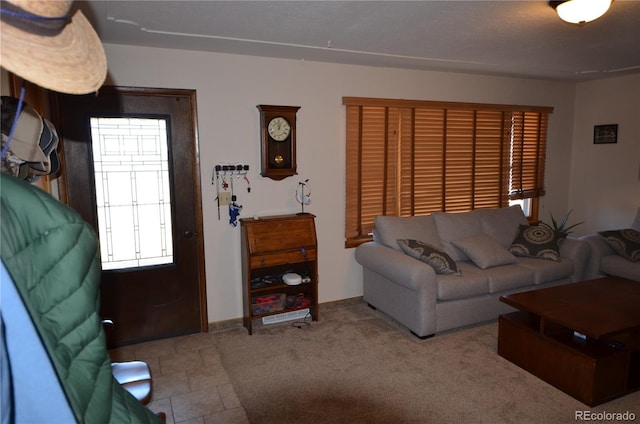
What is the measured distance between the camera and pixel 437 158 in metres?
4.65

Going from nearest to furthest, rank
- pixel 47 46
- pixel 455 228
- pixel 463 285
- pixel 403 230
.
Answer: pixel 47 46, pixel 463 285, pixel 403 230, pixel 455 228

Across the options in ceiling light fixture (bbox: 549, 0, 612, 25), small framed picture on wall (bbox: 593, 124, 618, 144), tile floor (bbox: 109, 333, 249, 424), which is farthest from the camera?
small framed picture on wall (bbox: 593, 124, 618, 144)

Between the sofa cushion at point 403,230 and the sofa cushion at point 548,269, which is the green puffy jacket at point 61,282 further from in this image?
the sofa cushion at point 548,269

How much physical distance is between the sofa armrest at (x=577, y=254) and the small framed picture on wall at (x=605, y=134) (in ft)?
5.24

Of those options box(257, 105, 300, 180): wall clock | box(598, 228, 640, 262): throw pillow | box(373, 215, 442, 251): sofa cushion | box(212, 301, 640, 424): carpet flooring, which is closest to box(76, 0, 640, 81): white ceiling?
box(257, 105, 300, 180): wall clock

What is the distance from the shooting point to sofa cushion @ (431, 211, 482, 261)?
14.0 feet

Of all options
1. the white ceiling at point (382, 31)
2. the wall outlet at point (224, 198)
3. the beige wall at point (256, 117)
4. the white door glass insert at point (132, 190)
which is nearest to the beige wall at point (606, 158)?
the white ceiling at point (382, 31)

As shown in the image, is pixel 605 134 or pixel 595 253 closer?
pixel 595 253

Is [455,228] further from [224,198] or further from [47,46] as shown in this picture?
[47,46]

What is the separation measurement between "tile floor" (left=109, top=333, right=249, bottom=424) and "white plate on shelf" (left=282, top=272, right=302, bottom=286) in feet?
2.68

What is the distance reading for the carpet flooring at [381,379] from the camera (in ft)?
8.43

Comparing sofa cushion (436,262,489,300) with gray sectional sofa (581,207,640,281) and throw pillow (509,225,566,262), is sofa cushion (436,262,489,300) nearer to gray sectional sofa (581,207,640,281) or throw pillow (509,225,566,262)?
throw pillow (509,225,566,262)

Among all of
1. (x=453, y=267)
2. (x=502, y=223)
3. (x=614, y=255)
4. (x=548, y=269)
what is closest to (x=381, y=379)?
(x=453, y=267)

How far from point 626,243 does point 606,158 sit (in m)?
1.41
